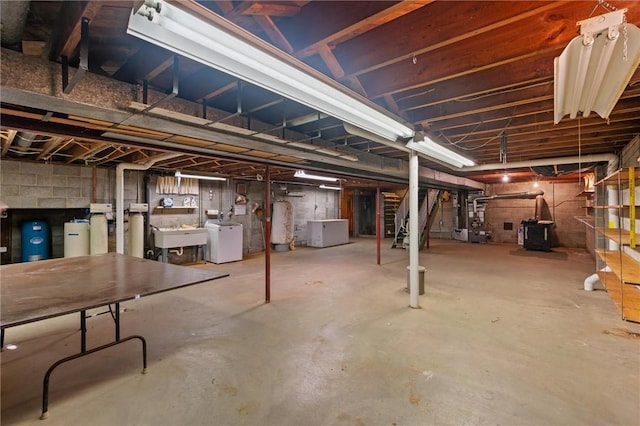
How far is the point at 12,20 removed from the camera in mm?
1250

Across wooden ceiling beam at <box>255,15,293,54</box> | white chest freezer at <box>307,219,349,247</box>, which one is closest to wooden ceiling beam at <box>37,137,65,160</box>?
wooden ceiling beam at <box>255,15,293,54</box>

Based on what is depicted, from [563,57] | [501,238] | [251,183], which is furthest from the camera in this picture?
[501,238]

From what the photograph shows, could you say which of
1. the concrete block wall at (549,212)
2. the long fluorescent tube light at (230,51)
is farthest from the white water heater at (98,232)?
the concrete block wall at (549,212)

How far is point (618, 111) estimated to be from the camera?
2605 mm

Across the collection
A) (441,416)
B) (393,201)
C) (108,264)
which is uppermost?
(393,201)

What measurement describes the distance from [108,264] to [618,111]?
510cm

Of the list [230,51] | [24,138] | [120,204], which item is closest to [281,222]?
[120,204]

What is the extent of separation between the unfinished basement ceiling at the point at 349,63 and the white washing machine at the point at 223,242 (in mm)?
3362

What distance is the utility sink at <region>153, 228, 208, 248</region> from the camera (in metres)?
5.73

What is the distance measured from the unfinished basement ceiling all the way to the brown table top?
45.3 inches

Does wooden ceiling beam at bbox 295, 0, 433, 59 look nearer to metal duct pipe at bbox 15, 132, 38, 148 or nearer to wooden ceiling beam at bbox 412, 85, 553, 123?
wooden ceiling beam at bbox 412, 85, 553, 123

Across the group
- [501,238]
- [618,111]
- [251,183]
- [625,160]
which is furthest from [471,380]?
[501,238]

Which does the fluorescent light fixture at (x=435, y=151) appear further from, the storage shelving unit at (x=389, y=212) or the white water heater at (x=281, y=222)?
the storage shelving unit at (x=389, y=212)

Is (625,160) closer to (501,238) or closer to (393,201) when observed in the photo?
(501,238)
